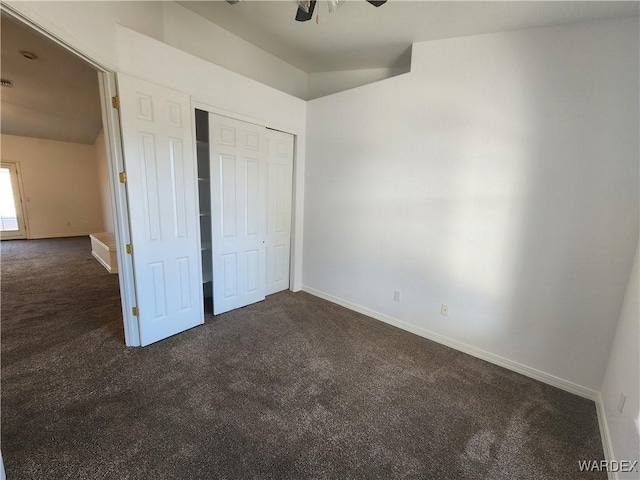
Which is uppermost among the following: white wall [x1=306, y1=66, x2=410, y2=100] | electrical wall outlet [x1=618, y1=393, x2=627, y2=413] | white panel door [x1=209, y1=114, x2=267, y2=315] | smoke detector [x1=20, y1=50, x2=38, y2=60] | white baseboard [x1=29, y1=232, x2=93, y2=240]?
white wall [x1=306, y1=66, x2=410, y2=100]

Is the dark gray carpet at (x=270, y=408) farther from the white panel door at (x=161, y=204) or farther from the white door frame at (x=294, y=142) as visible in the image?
the white door frame at (x=294, y=142)

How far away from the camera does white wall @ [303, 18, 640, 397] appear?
6.26 ft

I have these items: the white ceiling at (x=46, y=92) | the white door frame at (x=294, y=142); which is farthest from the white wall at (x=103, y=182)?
the white door frame at (x=294, y=142)

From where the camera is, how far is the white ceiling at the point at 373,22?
1920 mm

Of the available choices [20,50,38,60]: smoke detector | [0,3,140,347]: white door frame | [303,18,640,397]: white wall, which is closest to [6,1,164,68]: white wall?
[0,3,140,347]: white door frame

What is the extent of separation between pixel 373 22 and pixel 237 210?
2.34 metres

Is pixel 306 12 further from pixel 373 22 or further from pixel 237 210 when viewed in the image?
pixel 237 210

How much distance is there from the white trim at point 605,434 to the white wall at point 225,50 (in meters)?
4.77

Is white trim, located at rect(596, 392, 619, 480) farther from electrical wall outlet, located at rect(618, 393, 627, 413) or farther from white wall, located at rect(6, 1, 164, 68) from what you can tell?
white wall, located at rect(6, 1, 164, 68)

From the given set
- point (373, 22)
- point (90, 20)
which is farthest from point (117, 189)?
point (373, 22)

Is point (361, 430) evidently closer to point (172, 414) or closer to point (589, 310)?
point (172, 414)

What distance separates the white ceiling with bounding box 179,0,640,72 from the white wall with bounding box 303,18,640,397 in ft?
0.38

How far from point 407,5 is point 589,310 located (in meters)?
2.83

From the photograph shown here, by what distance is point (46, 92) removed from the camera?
4266 millimetres
